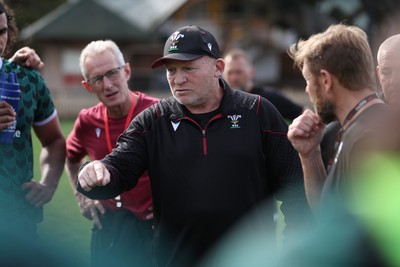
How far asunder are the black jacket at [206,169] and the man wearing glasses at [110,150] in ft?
3.18

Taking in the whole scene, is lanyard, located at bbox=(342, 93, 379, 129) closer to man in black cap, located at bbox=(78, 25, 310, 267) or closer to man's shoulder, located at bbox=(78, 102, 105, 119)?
man in black cap, located at bbox=(78, 25, 310, 267)

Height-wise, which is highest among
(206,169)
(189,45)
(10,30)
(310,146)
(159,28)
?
(159,28)

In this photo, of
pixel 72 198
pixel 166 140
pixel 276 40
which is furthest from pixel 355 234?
pixel 276 40

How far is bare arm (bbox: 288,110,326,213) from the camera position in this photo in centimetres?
359

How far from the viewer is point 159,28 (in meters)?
42.1

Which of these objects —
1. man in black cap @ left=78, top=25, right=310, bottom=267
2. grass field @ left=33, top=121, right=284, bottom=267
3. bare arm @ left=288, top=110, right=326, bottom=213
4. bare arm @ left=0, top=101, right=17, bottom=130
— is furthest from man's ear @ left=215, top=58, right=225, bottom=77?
grass field @ left=33, top=121, right=284, bottom=267

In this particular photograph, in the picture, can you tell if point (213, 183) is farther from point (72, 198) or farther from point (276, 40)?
point (276, 40)

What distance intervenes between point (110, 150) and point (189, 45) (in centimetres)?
147

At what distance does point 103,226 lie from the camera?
5500 millimetres

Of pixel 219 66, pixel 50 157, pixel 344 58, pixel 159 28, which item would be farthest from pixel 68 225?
pixel 159 28

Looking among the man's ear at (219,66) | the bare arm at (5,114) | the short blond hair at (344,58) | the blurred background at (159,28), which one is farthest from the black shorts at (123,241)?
the blurred background at (159,28)

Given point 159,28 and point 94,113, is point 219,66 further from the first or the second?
point 159,28

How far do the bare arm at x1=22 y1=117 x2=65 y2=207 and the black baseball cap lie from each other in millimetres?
1396

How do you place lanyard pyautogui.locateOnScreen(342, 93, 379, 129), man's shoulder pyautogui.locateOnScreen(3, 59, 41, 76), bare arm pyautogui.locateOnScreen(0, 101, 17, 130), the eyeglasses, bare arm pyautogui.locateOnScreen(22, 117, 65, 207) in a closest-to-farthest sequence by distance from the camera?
lanyard pyautogui.locateOnScreen(342, 93, 379, 129) < bare arm pyautogui.locateOnScreen(0, 101, 17, 130) < man's shoulder pyautogui.locateOnScreen(3, 59, 41, 76) < bare arm pyautogui.locateOnScreen(22, 117, 65, 207) < the eyeglasses
